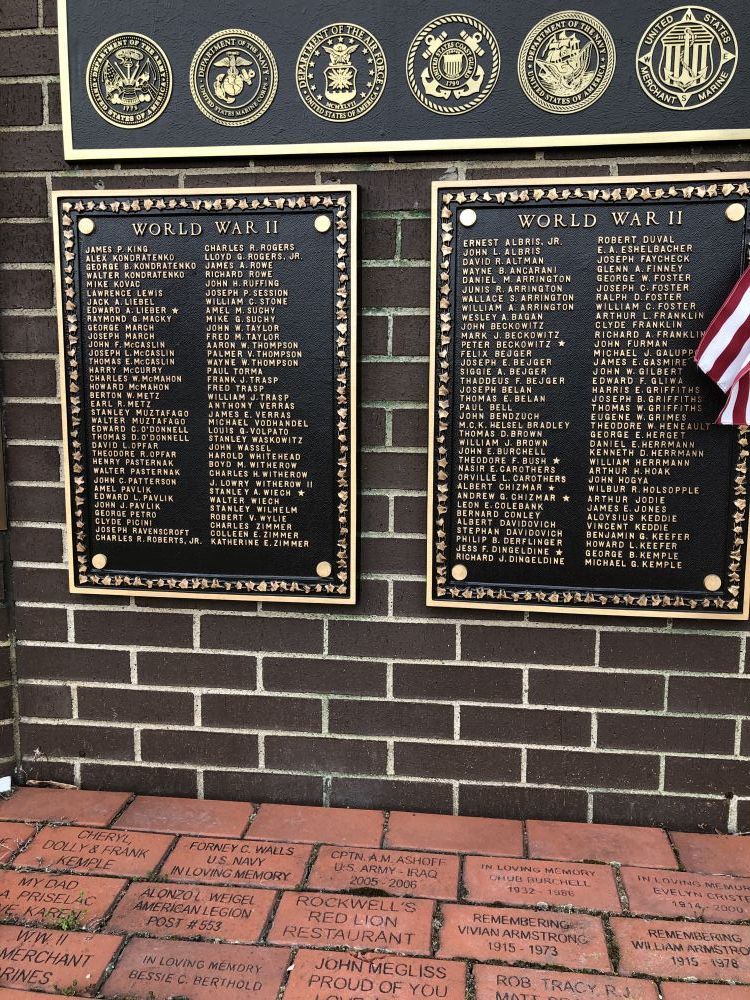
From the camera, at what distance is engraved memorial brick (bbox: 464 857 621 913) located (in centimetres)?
252

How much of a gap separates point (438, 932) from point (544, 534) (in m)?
1.38

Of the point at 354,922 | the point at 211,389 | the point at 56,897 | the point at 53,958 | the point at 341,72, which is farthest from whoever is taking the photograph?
the point at 211,389

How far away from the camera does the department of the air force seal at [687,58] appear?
261 centimetres

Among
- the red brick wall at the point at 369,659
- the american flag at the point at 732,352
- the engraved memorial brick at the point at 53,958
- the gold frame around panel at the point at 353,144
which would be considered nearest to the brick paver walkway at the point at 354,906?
the engraved memorial brick at the point at 53,958

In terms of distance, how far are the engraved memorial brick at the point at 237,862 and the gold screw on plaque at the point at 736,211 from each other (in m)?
2.69

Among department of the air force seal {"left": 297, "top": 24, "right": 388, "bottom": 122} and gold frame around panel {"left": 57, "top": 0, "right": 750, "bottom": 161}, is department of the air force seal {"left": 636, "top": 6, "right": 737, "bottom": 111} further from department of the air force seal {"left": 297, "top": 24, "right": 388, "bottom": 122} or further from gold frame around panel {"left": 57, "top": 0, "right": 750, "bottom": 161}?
department of the air force seal {"left": 297, "top": 24, "right": 388, "bottom": 122}

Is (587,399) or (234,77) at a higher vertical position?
(234,77)

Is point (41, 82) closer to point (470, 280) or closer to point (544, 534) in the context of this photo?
point (470, 280)

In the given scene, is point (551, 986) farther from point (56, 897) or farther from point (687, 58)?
point (687, 58)

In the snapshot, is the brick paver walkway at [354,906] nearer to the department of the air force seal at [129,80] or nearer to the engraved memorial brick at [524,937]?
the engraved memorial brick at [524,937]

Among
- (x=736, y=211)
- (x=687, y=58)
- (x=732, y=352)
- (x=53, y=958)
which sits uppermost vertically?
(x=687, y=58)

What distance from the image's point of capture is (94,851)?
2803 millimetres

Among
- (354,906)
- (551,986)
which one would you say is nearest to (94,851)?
(354,906)

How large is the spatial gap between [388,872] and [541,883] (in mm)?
518
